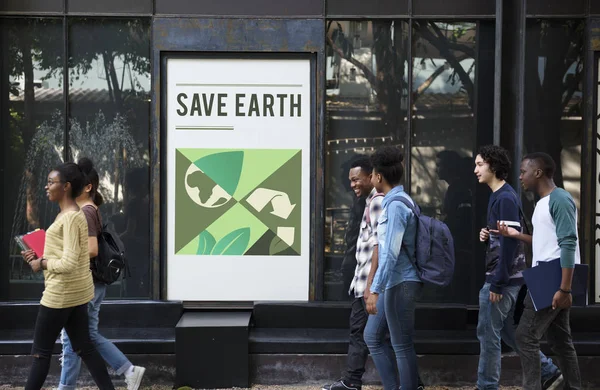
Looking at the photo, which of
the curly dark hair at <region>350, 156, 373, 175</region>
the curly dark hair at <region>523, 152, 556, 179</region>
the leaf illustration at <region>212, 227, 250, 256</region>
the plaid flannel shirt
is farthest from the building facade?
the curly dark hair at <region>523, 152, 556, 179</region>

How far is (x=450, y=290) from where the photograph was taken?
26.3 ft

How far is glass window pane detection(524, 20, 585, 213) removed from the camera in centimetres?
788

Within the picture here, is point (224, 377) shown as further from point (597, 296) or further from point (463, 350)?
point (597, 296)

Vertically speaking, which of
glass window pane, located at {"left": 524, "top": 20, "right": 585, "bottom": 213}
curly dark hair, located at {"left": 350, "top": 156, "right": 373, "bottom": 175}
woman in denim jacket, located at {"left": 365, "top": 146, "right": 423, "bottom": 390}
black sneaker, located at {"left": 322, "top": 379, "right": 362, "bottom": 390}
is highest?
glass window pane, located at {"left": 524, "top": 20, "right": 585, "bottom": 213}

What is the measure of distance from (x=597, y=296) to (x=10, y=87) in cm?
624

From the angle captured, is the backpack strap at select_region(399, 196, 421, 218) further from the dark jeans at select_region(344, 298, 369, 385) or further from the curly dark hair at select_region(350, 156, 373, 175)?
the dark jeans at select_region(344, 298, 369, 385)

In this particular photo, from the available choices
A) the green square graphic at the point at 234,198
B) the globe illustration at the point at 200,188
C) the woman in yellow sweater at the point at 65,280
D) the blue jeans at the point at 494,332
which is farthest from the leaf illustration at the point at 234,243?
the blue jeans at the point at 494,332

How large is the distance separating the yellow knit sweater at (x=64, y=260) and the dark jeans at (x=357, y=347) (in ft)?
7.47

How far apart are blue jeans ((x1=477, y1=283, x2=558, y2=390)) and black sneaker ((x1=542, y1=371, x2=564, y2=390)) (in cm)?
3

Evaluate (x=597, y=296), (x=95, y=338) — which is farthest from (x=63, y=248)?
(x=597, y=296)

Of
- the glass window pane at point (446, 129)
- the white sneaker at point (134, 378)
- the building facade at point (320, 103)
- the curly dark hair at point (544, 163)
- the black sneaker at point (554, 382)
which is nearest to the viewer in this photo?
the curly dark hair at point (544, 163)

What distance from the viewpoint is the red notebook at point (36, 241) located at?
5.71 m

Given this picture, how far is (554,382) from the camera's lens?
634 cm

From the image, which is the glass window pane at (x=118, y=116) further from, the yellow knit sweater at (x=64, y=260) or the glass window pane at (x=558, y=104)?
the glass window pane at (x=558, y=104)
